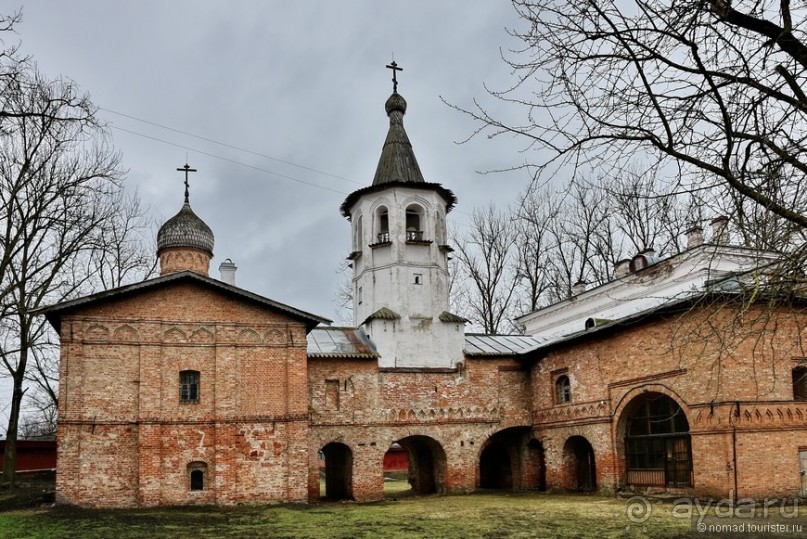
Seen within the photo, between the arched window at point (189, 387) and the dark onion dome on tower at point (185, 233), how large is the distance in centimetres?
527

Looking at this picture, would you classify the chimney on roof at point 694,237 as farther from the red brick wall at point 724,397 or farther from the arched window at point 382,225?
the arched window at point 382,225

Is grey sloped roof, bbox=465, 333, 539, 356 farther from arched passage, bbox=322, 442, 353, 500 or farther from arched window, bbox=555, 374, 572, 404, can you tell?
arched passage, bbox=322, 442, 353, 500

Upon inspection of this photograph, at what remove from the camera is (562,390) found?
21766 mm

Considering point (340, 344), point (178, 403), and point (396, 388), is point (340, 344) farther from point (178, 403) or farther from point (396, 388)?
point (178, 403)

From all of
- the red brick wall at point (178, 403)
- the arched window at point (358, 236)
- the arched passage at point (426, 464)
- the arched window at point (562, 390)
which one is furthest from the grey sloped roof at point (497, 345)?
the red brick wall at point (178, 403)

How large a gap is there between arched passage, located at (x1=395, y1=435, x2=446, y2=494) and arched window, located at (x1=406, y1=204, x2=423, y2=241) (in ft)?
20.7

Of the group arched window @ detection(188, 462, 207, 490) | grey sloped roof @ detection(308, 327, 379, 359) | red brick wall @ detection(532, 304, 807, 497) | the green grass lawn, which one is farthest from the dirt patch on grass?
red brick wall @ detection(532, 304, 807, 497)

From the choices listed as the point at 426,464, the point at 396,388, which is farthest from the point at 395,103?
the point at 426,464

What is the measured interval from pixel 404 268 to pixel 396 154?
13.3 ft

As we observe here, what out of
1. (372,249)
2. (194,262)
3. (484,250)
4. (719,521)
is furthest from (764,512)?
(484,250)

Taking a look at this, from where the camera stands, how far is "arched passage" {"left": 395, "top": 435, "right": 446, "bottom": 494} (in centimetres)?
2211

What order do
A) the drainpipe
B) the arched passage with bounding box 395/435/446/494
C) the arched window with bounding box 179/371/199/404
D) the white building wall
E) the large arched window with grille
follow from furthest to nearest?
the white building wall
the arched passage with bounding box 395/435/446/494
the arched window with bounding box 179/371/199/404
the large arched window with grille
the drainpipe

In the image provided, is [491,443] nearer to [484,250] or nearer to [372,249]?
[372,249]

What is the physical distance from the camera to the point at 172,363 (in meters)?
18.7
